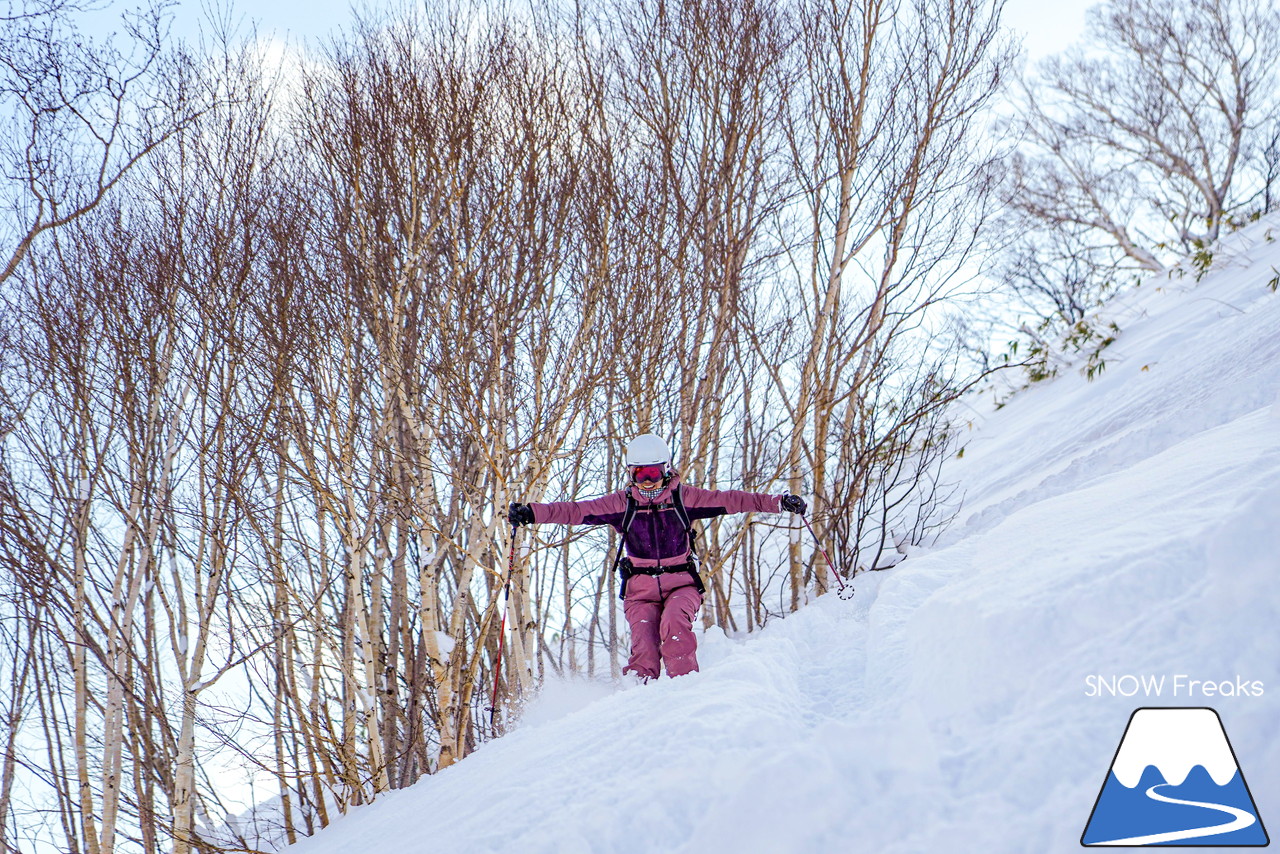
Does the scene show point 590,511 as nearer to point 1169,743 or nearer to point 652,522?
point 652,522

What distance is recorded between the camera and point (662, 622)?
4.49m

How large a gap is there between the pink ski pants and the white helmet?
0.68m

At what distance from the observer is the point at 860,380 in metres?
7.17

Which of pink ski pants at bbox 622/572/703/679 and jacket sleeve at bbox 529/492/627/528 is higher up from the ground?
jacket sleeve at bbox 529/492/627/528

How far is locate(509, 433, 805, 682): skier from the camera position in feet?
15.0

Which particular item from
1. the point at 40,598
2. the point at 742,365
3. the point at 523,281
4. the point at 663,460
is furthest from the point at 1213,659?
the point at 40,598

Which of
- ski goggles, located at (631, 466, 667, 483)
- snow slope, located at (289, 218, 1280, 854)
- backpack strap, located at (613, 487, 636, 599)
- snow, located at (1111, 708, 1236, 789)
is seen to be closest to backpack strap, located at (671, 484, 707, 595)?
ski goggles, located at (631, 466, 667, 483)

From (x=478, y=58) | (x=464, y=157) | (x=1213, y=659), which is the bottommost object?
(x=1213, y=659)

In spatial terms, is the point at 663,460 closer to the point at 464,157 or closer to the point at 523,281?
the point at 523,281

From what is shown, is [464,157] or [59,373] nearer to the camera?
[464,157]

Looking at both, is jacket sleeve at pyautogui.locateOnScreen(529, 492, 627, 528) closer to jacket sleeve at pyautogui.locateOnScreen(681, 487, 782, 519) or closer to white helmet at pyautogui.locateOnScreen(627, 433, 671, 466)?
white helmet at pyautogui.locateOnScreen(627, 433, 671, 466)

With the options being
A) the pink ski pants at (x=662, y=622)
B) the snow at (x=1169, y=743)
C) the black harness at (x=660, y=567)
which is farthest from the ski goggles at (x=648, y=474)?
the snow at (x=1169, y=743)

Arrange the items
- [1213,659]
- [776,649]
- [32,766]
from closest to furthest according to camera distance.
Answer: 1. [1213,659]
2. [776,649]
3. [32,766]

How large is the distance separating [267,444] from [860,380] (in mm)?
5123
